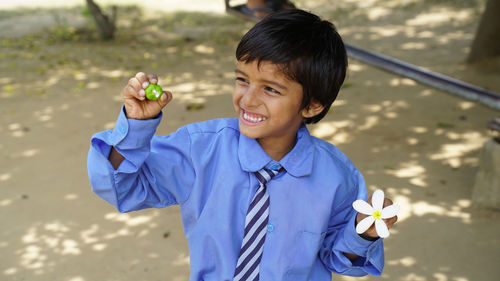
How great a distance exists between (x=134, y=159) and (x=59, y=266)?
7.44 ft

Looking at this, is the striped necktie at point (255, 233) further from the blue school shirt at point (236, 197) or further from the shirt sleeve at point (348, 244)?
the shirt sleeve at point (348, 244)

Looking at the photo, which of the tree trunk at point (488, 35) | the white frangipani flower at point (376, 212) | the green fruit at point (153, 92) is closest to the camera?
the green fruit at point (153, 92)

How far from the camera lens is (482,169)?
152 inches

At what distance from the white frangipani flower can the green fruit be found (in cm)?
68

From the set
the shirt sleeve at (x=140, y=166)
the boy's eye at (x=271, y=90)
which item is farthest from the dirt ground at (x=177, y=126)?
the boy's eye at (x=271, y=90)

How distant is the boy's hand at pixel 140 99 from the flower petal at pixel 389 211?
0.74 m

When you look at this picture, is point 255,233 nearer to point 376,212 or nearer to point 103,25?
point 376,212

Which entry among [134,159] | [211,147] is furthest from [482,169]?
[134,159]

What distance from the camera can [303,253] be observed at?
5.77 feet

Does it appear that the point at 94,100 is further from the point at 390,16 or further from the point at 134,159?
the point at 390,16

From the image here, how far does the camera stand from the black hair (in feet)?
5.32

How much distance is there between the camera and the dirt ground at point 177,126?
3.46m

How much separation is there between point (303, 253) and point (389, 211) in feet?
1.28

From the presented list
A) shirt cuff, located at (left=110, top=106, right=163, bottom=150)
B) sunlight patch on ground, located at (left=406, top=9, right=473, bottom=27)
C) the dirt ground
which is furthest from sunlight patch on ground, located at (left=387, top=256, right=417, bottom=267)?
sunlight patch on ground, located at (left=406, top=9, right=473, bottom=27)
